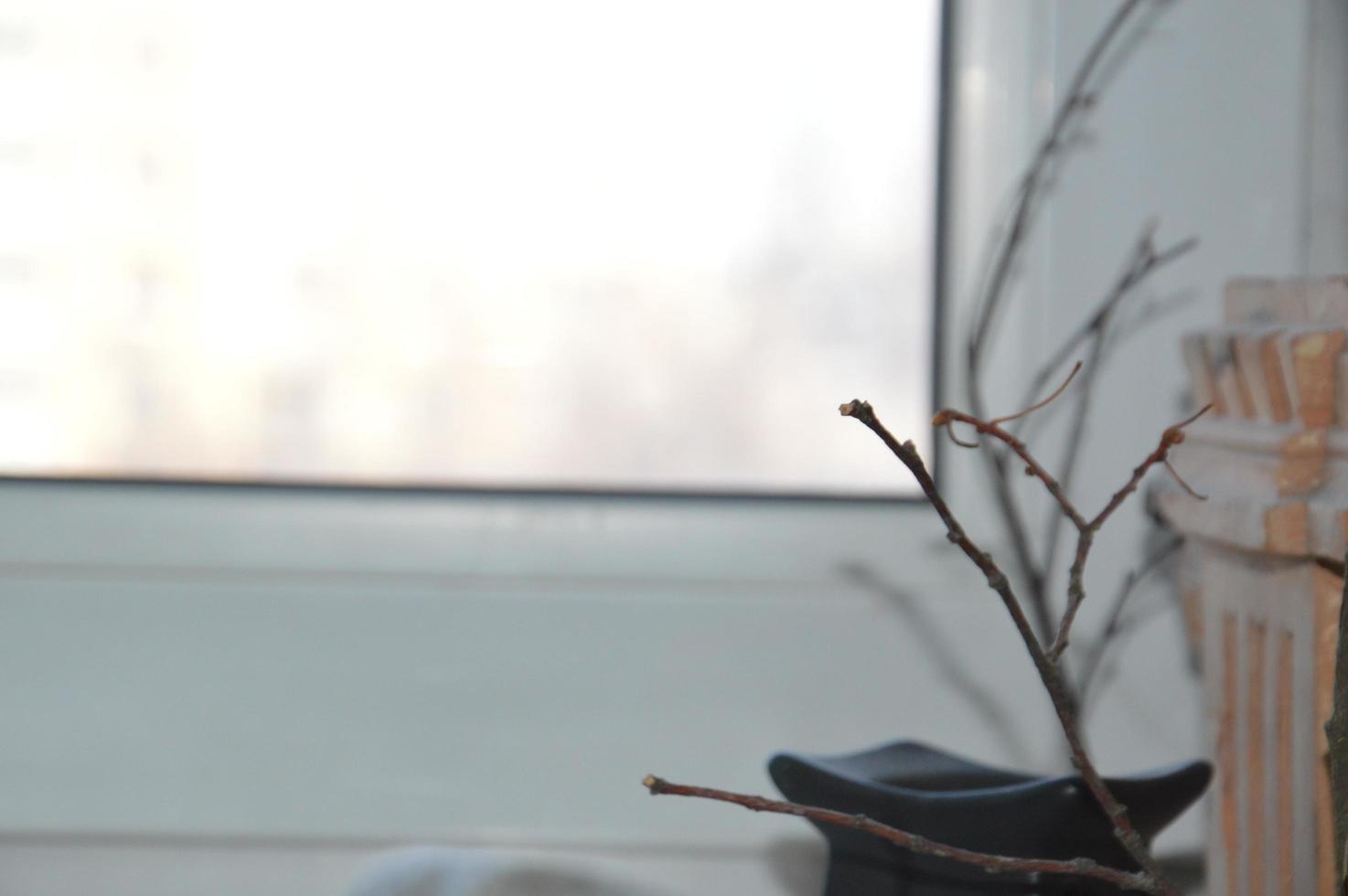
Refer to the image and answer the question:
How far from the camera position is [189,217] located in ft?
2.55

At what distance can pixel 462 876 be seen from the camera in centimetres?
60

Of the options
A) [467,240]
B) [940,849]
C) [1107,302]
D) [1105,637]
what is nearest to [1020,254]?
[1107,302]

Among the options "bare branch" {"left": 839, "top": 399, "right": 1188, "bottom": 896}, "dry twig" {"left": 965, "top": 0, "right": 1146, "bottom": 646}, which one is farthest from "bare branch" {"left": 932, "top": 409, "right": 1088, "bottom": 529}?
"dry twig" {"left": 965, "top": 0, "right": 1146, "bottom": 646}

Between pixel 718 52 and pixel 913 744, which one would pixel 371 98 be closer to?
pixel 718 52

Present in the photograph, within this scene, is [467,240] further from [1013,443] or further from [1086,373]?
[1013,443]

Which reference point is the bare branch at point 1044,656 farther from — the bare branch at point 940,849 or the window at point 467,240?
the window at point 467,240

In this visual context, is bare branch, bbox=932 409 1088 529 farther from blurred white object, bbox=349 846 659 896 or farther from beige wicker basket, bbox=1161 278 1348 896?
blurred white object, bbox=349 846 659 896

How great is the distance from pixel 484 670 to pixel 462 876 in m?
0.18

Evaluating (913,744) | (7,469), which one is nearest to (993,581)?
(913,744)

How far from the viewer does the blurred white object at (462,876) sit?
59 cm

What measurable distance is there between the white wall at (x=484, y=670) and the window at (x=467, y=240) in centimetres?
4

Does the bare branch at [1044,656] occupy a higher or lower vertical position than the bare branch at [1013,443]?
lower

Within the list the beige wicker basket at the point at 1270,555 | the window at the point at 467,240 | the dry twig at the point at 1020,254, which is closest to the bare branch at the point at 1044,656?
the beige wicker basket at the point at 1270,555

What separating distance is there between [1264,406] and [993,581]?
7.0 inches
